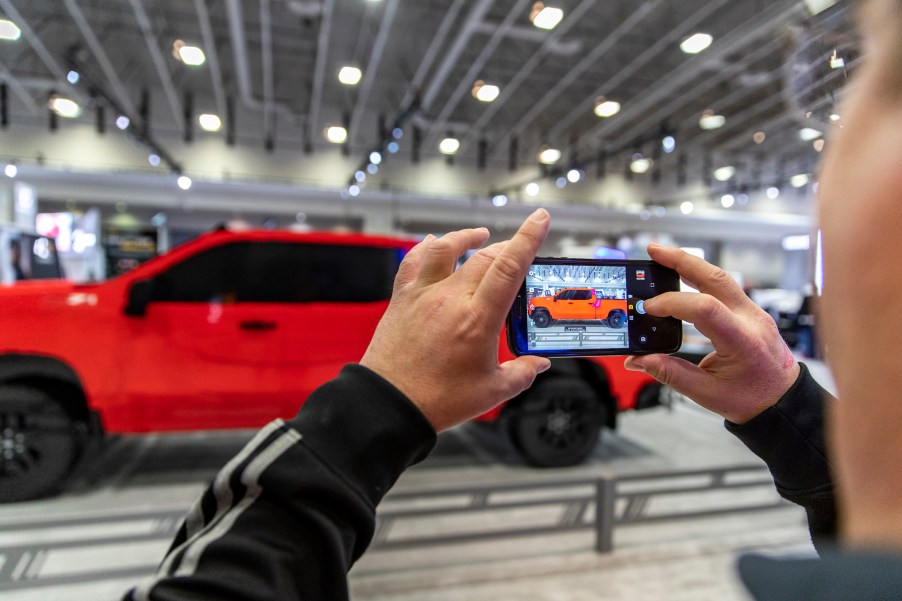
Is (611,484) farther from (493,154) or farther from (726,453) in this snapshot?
(493,154)

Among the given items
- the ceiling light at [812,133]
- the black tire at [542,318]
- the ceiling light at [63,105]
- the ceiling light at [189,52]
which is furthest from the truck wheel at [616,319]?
the ceiling light at [63,105]

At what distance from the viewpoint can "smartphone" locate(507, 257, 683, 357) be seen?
84 cm

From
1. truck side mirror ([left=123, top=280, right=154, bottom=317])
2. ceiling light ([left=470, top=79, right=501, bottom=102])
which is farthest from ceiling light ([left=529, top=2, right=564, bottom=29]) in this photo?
truck side mirror ([left=123, top=280, right=154, bottom=317])

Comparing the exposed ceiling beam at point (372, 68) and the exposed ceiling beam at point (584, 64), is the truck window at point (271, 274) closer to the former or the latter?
the exposed ceiling beam at point (372, 68)

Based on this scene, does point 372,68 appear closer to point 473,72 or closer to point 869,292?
point 473,72

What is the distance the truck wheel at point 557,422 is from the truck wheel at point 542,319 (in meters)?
2.88

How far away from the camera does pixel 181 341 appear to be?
322 cm

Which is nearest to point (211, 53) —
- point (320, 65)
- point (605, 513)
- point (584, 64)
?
point (320, 65)

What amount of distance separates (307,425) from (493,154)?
50.3 ft

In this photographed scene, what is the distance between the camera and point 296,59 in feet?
33.8

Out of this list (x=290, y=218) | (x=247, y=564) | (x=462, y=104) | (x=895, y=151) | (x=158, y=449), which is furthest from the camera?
(x=290, y=218)

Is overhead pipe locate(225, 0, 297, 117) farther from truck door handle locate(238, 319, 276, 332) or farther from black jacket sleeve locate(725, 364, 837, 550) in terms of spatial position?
black jacket sleeve locate(725, 364, 837, 550)

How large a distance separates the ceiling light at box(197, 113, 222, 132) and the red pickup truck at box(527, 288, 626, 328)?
1403 cm

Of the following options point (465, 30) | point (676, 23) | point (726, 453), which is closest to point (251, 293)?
point (726, 453)
